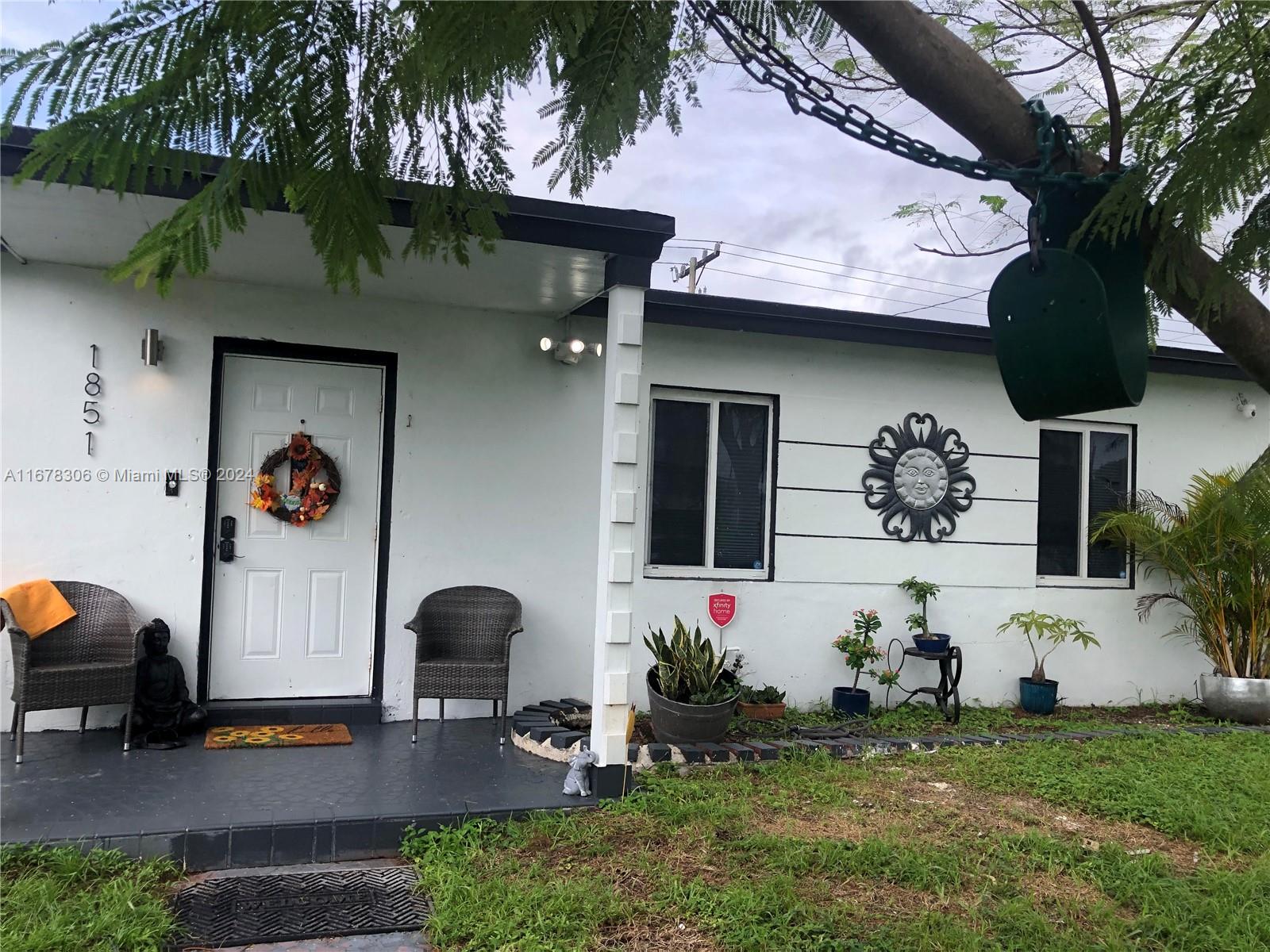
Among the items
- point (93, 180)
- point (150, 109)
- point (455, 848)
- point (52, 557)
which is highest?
point (150, 109)

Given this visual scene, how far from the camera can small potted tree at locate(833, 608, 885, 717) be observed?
6711 mm

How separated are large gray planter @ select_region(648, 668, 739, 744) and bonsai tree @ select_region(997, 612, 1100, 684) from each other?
9.46 ft

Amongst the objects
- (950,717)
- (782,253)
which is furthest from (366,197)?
(782,253)

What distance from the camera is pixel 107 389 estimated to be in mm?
5488

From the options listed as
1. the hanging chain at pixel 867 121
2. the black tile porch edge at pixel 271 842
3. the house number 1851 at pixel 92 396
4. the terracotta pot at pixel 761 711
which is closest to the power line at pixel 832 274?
the terracotta pot at pixel 761 711

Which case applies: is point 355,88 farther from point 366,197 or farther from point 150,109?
point 150,109

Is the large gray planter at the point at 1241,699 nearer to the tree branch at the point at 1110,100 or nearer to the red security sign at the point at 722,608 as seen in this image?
the red security sign at the point at 722,608

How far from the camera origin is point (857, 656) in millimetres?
6684

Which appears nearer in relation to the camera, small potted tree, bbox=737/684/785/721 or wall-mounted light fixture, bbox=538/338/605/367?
wall-mounted light fixture, bbox=538/338/605/367

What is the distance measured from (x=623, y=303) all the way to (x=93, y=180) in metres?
3.24

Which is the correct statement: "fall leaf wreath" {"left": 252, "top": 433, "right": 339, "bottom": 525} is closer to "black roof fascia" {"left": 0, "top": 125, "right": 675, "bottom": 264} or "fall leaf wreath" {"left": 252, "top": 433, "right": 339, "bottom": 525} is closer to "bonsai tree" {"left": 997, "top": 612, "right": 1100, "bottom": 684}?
"black roof fascia" {"left": 0, "top": 125, "right": 675, "bottom": 264}

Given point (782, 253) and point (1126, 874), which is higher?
point (782, 253)

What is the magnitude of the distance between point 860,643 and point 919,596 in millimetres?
739

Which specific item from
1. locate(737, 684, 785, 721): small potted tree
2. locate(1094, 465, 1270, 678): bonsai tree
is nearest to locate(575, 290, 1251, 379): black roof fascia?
locate(1094, 465, 1270, 678): bonsai tree
